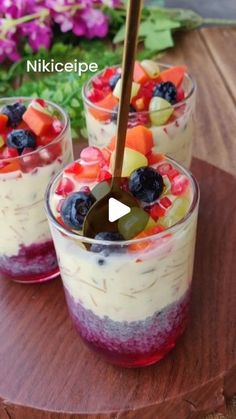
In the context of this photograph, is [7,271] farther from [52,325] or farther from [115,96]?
[115,96]

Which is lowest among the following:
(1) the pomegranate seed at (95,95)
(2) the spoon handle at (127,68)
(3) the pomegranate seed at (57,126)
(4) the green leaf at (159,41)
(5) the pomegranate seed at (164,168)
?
(4) the green leaf at (159,41)

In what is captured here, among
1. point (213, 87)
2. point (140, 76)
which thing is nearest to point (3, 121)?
point (140, 76)

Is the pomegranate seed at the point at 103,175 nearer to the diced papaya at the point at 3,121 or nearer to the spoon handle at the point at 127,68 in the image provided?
the spoon handle at the point at 127,68

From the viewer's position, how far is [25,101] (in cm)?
133

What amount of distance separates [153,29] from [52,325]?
5.27 ft

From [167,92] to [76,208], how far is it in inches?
20.3

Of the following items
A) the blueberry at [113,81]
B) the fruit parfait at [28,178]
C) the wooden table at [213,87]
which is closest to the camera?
the fruit parfait at [28,178]

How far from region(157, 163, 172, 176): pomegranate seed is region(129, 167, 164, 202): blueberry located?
0.06 metres

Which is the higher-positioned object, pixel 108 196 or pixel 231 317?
pixel 108 196

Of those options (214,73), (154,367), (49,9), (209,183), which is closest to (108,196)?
(154,367)

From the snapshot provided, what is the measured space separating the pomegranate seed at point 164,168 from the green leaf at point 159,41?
1.40m

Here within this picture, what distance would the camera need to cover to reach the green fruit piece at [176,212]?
91 centimetres

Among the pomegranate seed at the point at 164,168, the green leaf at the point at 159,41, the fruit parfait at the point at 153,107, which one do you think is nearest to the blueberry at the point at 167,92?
the fruit parfait at the point at 153,107

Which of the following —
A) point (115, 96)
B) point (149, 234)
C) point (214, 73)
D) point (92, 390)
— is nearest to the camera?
point (149, 234)
